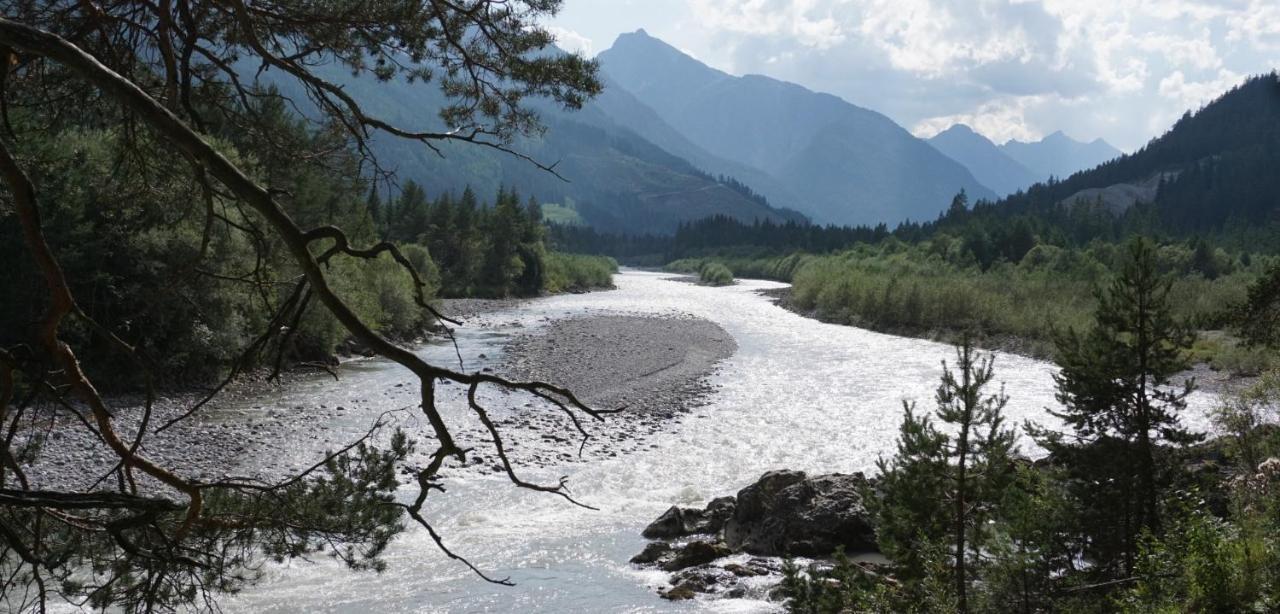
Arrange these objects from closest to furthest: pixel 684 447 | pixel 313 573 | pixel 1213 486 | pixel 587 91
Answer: pixel 587 91 → pixel 1213 486 → pixel 313 573 → pixel 684 447

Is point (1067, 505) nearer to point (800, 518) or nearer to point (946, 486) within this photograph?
point (946, 486)

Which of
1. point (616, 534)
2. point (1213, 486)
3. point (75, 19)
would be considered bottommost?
point (616, 534)

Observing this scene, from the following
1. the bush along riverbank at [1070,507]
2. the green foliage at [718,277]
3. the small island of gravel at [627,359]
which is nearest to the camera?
the bush along riverbank at [1070,507]

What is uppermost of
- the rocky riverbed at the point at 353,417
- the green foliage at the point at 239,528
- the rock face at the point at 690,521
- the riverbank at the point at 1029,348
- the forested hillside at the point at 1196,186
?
the forested hillside at the point at 1196,186

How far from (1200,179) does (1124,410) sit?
161 meters

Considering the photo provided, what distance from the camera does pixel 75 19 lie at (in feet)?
18.9

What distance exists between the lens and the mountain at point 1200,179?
130 metres

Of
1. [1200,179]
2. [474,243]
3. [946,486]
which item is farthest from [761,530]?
[1200,179]

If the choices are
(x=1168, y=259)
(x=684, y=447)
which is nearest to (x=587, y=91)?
(x=684, y=447)

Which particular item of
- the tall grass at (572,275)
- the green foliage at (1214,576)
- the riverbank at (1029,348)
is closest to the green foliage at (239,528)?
the green foliage at (1214,576)

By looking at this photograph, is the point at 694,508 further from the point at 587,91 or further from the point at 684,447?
the point at 587,91

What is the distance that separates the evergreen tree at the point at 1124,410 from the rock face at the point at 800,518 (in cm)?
373

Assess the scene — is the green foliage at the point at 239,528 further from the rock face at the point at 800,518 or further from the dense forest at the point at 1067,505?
the rock face at the point at 800,518

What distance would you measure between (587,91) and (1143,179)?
623ft
